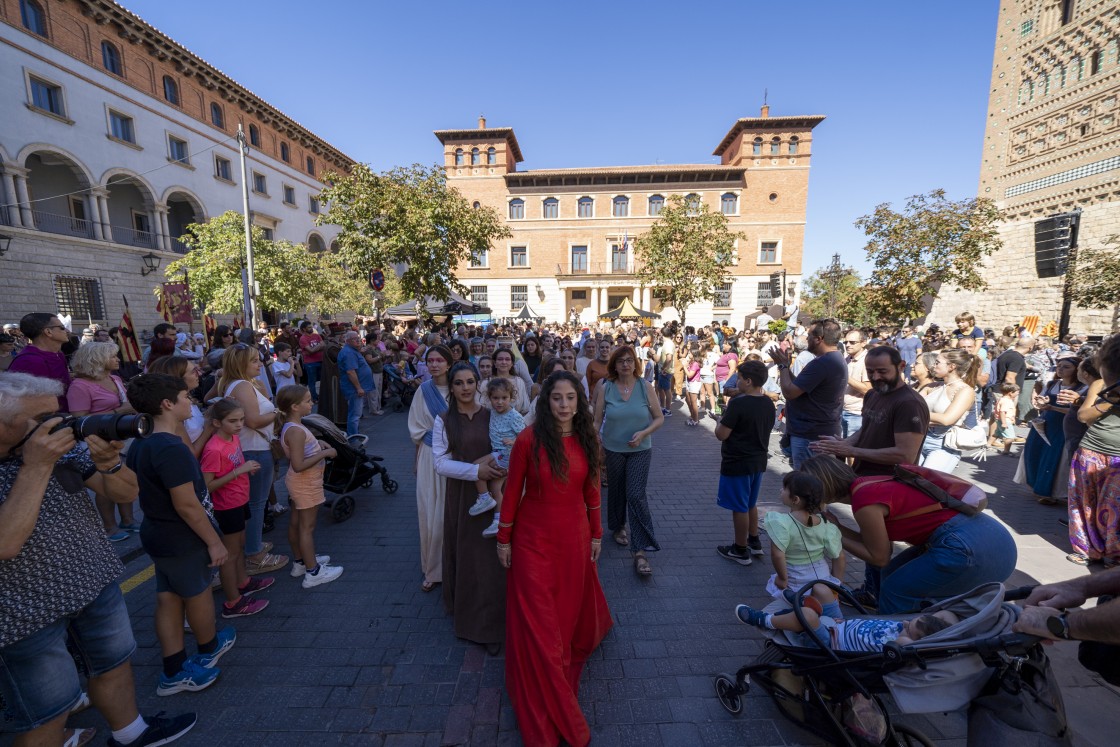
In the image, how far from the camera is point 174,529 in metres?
2.52

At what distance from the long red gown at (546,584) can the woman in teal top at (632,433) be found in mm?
1391

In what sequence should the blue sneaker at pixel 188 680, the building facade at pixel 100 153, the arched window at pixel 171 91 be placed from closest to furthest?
1. the blue sneaker at pixel 188 680
2. the building facade at pixel 100 153
3. the arched window at pixel 171 91

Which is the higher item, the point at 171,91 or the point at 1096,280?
the point at 171,91

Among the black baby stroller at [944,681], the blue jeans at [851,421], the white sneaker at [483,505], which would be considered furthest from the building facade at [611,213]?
the black baby stroller at [944,681]

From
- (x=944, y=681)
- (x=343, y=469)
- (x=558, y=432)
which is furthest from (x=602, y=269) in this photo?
(x=944, y=681)

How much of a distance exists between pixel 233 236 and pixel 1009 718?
25.7m

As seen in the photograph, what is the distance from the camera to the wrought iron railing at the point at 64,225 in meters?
18.4

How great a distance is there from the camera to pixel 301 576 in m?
3.95

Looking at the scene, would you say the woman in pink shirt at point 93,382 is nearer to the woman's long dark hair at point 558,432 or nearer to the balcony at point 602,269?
the woman's long dark hair at point 558,432

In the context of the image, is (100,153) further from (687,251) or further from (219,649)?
(219,649)

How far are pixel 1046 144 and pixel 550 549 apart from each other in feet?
107

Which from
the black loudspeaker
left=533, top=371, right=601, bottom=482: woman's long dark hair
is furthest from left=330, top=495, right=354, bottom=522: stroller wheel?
the black loudspeaker

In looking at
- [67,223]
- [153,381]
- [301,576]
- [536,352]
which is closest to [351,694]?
[301,576]

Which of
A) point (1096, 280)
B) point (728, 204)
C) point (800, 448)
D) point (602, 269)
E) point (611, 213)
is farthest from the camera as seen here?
point (602, 269)
